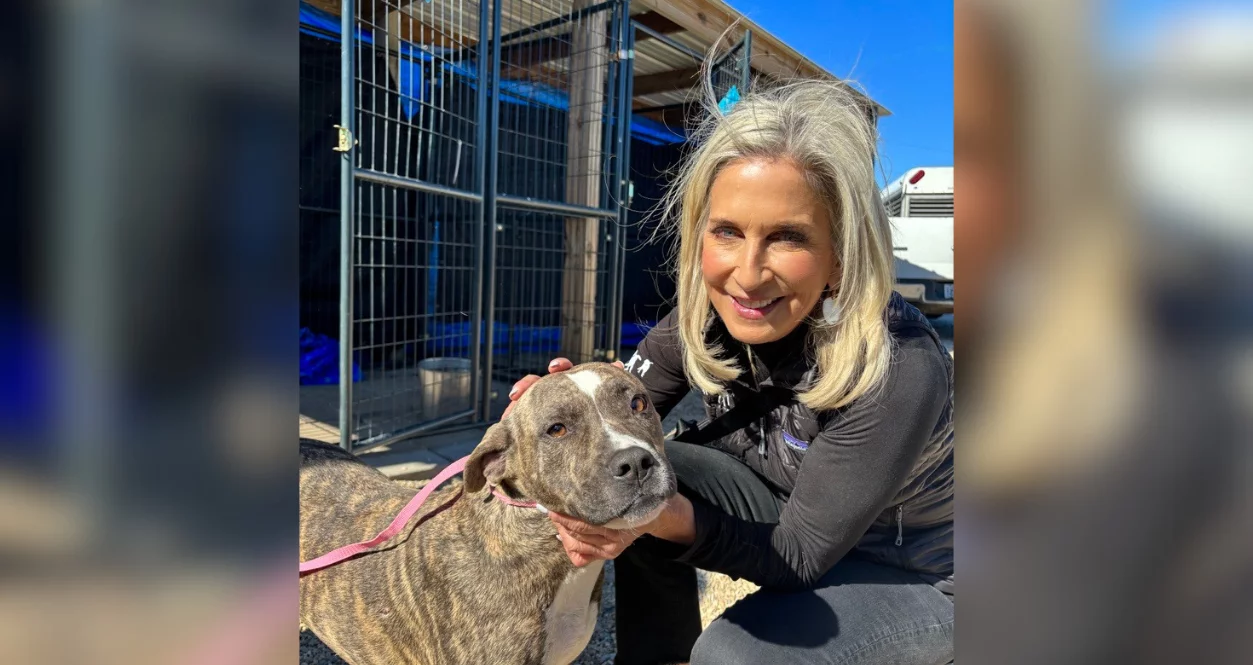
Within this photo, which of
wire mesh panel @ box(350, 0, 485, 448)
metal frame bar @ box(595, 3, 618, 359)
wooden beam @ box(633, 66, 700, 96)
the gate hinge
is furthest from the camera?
wooden beam @ box(633, 66, 700, 96)

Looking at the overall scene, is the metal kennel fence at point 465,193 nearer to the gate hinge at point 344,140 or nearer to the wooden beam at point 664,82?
the gate hinge at point 344,140

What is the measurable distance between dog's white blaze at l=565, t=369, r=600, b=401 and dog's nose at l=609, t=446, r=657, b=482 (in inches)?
10.9

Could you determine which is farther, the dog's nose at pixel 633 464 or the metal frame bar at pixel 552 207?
the metal frame bar at pixel 552 207

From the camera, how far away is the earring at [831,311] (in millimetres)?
2072

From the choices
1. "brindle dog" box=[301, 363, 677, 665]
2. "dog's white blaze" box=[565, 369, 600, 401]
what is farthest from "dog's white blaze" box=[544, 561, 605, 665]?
"dog's white blaze" box=[565, 369, 600, 401]

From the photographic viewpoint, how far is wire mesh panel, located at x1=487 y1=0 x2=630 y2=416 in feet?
20.7

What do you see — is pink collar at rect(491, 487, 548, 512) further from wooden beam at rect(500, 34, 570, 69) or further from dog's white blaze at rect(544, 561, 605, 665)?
wooden beam at rect(500, 34, 570, 69)

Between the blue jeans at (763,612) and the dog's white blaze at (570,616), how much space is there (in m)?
0.25

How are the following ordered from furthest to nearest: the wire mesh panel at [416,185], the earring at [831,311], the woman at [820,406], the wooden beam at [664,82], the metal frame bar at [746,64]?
1. the wooden beam at [664,82]
2. the metal frame bar at [746,64]
3. the wire mesh panel at [416,185]
4. the earring at [831,311]
5. the woman at [820,406]

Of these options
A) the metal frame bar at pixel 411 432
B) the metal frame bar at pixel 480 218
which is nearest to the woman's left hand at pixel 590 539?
the metal frame bar at pixel 411 432

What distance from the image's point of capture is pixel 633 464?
187 cm

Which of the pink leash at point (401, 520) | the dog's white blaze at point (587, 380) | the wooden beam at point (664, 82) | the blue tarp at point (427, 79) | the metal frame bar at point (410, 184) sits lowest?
the pink leash at point (401, 520)
